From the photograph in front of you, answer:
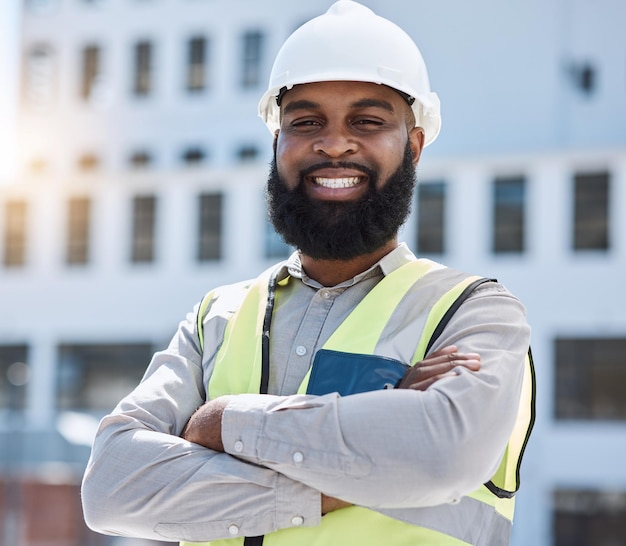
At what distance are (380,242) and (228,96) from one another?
36226 millimetres

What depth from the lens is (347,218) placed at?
9.41ft

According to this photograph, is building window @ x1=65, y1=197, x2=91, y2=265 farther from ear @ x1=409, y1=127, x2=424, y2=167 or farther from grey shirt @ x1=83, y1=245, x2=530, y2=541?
grey shirt @ x1=83, y1=245, x2=530, y2=541

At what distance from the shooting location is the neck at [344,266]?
2.93 metres

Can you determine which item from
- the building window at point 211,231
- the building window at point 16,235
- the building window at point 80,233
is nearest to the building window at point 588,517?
the building window at point 211,231

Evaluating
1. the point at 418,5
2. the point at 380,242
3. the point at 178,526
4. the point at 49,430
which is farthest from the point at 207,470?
the point at 418,5

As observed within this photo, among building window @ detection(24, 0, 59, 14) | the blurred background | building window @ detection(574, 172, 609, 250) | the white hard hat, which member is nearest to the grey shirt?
the white hard hat

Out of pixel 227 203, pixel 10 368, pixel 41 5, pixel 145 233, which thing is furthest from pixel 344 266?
pixel 41 5

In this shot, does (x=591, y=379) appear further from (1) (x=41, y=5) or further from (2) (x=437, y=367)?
(2) (x=437, y=367)

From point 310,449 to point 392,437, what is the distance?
163 mm

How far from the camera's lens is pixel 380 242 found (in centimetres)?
290

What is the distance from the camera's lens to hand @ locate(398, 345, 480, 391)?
2.54 metres

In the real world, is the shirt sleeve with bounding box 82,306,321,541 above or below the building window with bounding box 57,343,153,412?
above

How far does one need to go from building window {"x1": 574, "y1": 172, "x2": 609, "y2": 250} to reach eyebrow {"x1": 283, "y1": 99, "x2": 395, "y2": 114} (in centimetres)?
2854

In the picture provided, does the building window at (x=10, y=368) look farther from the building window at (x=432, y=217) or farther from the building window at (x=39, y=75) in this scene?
the building window at (x=432, y=217)
